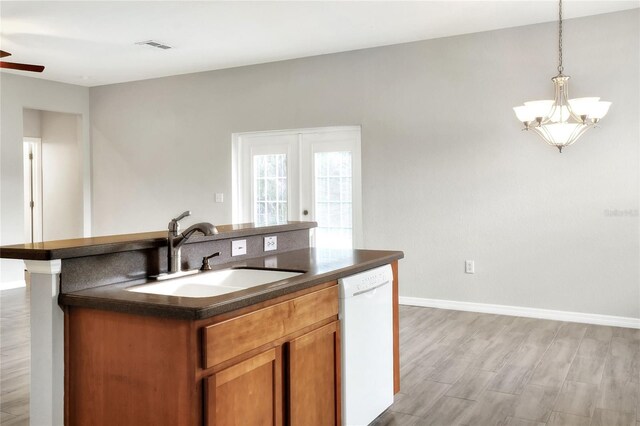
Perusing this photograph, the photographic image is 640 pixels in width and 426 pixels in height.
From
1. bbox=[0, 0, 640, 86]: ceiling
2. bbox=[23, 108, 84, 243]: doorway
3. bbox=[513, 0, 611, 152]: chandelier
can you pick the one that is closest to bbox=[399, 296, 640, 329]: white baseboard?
bbox=[513, 0, 611, 152]: chandelier

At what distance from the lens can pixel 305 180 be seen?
618cm

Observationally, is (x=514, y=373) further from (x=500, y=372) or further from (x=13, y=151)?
(x=13, y=151)

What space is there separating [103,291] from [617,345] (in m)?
3.79

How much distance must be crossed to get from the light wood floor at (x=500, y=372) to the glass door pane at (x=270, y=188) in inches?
85.1

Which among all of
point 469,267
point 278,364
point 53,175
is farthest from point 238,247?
point 53,175

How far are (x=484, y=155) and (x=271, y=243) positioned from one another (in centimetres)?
282

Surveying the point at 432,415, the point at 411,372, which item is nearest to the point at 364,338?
the point at 432,415

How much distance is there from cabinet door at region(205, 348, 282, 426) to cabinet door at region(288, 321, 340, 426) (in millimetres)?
86

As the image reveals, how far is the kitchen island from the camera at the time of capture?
167 cm

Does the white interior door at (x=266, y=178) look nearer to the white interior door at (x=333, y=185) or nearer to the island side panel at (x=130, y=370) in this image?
the white interior door at (x=333, y=185)

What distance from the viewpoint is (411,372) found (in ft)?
11.6

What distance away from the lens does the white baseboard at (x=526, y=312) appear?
15.3 ft

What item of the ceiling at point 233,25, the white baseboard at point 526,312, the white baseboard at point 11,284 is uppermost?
the ceiling at point 233,25

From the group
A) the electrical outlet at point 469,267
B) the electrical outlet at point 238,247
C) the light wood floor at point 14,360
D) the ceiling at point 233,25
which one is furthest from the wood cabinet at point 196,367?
the electrical outlet at point 469,267
